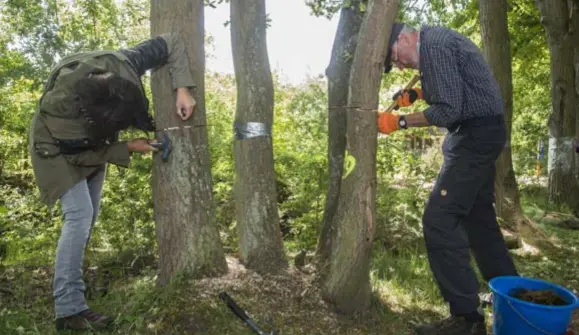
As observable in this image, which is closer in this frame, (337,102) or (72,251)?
(72,251)

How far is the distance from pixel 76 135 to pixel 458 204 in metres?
2.37

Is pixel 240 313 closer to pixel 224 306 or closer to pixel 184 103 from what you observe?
Answer: pixel 224 306

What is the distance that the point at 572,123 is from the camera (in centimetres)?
859

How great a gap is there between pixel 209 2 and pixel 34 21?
868 cm

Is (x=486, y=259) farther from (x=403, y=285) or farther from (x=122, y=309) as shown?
(x=122, y=309)

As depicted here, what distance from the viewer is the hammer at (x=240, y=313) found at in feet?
8.94

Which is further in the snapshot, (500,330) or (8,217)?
(8,217)

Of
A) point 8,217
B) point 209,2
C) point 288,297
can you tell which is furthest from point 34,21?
point 288,297

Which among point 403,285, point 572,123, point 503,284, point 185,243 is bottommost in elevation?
point 403,285

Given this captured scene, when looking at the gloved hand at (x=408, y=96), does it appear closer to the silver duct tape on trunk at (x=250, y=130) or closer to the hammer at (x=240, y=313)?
the silver duct tape on trunk at (x=250, y=130)

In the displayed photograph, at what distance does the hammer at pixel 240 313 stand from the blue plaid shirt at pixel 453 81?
5.39 feet

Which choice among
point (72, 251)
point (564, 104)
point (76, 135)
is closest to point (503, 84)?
point (564, 104)

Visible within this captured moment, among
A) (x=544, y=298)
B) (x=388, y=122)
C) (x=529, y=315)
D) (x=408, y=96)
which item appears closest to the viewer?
(x=529, y=315)

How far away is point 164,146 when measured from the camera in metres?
3.00
